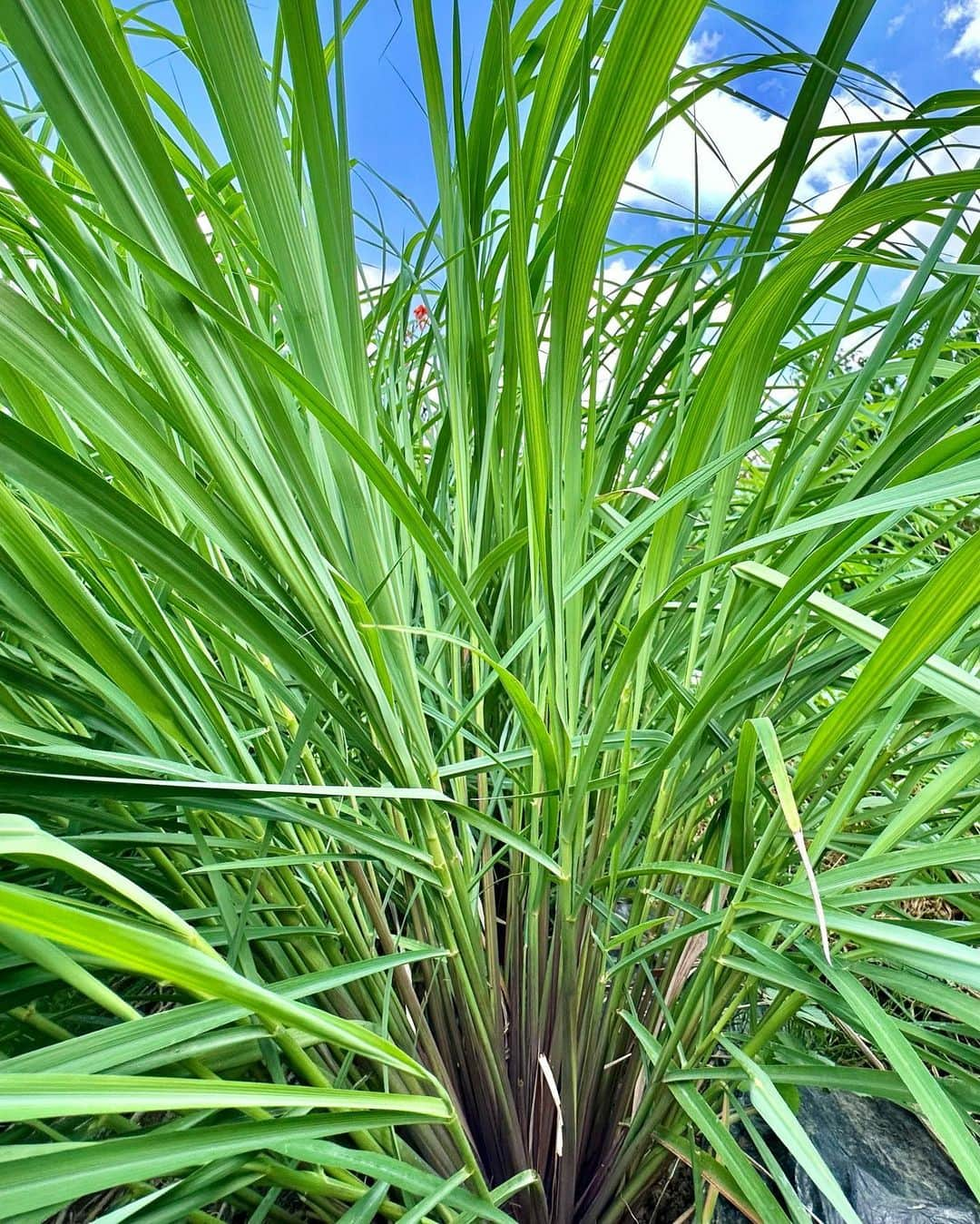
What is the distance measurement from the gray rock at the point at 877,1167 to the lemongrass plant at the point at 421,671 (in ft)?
0.31

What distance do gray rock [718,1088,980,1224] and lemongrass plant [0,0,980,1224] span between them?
9cm

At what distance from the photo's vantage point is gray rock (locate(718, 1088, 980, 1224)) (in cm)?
43

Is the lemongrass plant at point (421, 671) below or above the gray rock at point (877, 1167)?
A: above

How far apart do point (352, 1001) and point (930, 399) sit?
451 mm

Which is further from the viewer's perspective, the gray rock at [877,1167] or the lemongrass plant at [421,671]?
the gray rock at [877,1167]

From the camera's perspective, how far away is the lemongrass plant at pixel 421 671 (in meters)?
0.20

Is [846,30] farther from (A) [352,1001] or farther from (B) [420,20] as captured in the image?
(A) [352,1001]

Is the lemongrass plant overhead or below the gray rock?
overhead

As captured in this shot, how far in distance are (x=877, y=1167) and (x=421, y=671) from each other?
18.8 inches

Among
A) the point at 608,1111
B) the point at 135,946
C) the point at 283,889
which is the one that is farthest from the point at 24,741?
the point at 608,1111

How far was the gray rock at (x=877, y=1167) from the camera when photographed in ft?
1.42

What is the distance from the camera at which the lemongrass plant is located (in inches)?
8.0

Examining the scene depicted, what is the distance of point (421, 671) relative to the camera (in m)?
0.42

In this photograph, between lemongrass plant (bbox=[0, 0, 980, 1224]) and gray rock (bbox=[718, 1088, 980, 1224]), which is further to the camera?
gray rock (bbox=[718, 1088, 980, 1224])
